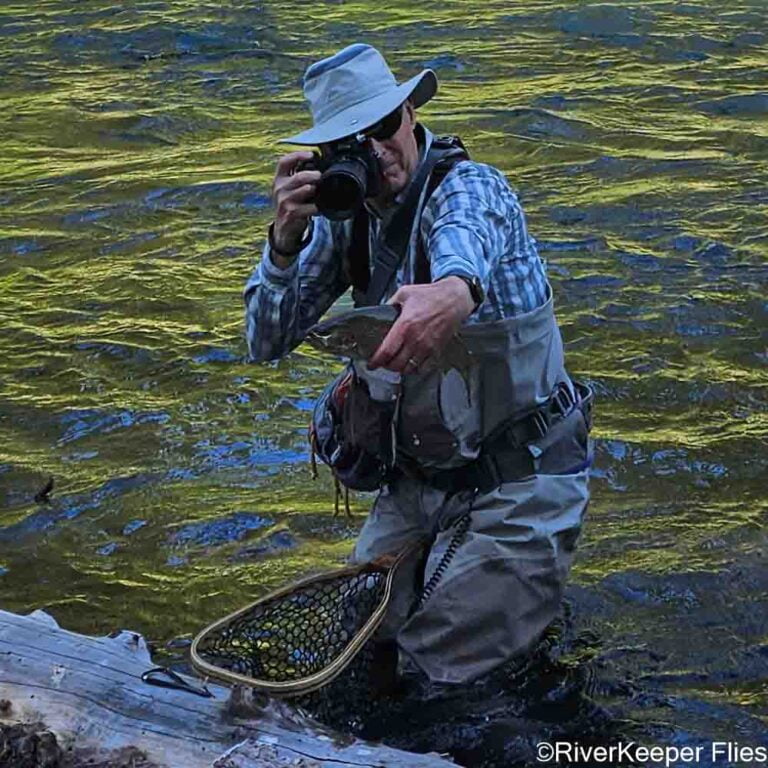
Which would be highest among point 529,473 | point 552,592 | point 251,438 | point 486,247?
point 486,247

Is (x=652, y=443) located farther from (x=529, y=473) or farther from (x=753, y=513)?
(x=529, y=473)

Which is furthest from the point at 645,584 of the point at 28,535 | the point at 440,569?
the point at 28,535

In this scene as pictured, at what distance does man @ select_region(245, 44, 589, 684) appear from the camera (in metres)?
4.51

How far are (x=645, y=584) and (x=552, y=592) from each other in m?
1.01

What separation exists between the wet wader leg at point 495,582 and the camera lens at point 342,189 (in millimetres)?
995

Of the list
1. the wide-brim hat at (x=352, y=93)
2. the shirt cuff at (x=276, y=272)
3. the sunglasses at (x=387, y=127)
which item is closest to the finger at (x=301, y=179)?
the wide-brim hat at (x=352, y=93)

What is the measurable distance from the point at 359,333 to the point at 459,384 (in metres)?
0.57

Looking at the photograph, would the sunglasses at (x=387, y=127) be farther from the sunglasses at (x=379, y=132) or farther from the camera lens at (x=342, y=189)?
the camera lens at (x=342, y=189)

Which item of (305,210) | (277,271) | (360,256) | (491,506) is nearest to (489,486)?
(491,506)

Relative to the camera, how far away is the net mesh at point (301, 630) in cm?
471

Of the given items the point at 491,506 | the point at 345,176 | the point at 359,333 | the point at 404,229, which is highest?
the point at 345,176

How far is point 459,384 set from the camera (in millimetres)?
4605

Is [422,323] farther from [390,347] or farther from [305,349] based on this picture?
[305,349]

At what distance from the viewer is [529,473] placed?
15.7ft
